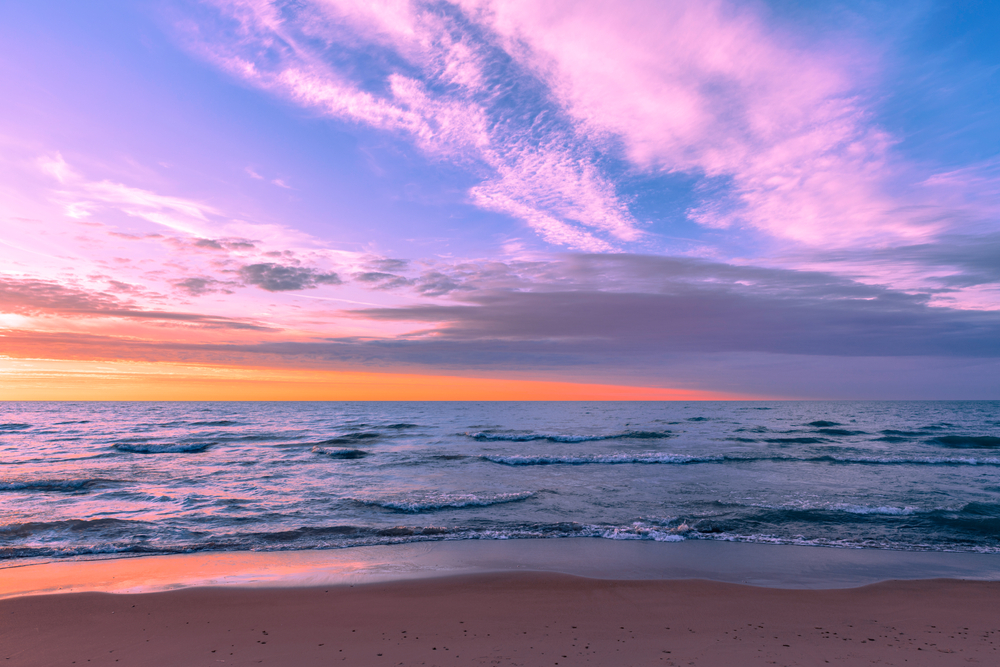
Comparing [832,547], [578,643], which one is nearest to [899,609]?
[832,547]

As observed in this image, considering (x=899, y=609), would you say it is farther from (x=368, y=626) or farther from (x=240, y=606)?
(x=240, y=606)

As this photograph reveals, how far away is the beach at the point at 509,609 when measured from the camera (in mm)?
6680

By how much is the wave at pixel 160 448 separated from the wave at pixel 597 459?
21250 mm

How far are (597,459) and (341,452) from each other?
17.1 metres

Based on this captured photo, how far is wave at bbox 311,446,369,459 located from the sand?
21.4m

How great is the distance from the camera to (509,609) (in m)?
8.20

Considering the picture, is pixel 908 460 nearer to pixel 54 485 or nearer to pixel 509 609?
pixel 509 609

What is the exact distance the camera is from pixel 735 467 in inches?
985

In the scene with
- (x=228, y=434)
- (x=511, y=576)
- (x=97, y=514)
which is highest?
(x=511, y=576)

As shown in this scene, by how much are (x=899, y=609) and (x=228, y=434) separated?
4928 cm

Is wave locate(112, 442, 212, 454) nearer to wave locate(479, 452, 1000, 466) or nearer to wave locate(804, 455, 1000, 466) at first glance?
wave locate(479, 452, 1000, 466)

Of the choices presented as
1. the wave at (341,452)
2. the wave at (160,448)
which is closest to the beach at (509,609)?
the wave at (341,452)

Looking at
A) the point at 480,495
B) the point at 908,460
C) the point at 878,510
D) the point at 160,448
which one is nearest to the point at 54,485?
the point at 160,448

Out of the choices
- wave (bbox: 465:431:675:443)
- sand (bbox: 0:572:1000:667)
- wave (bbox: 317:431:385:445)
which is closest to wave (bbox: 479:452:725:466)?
wave (bbox: 465:431:675:443)
